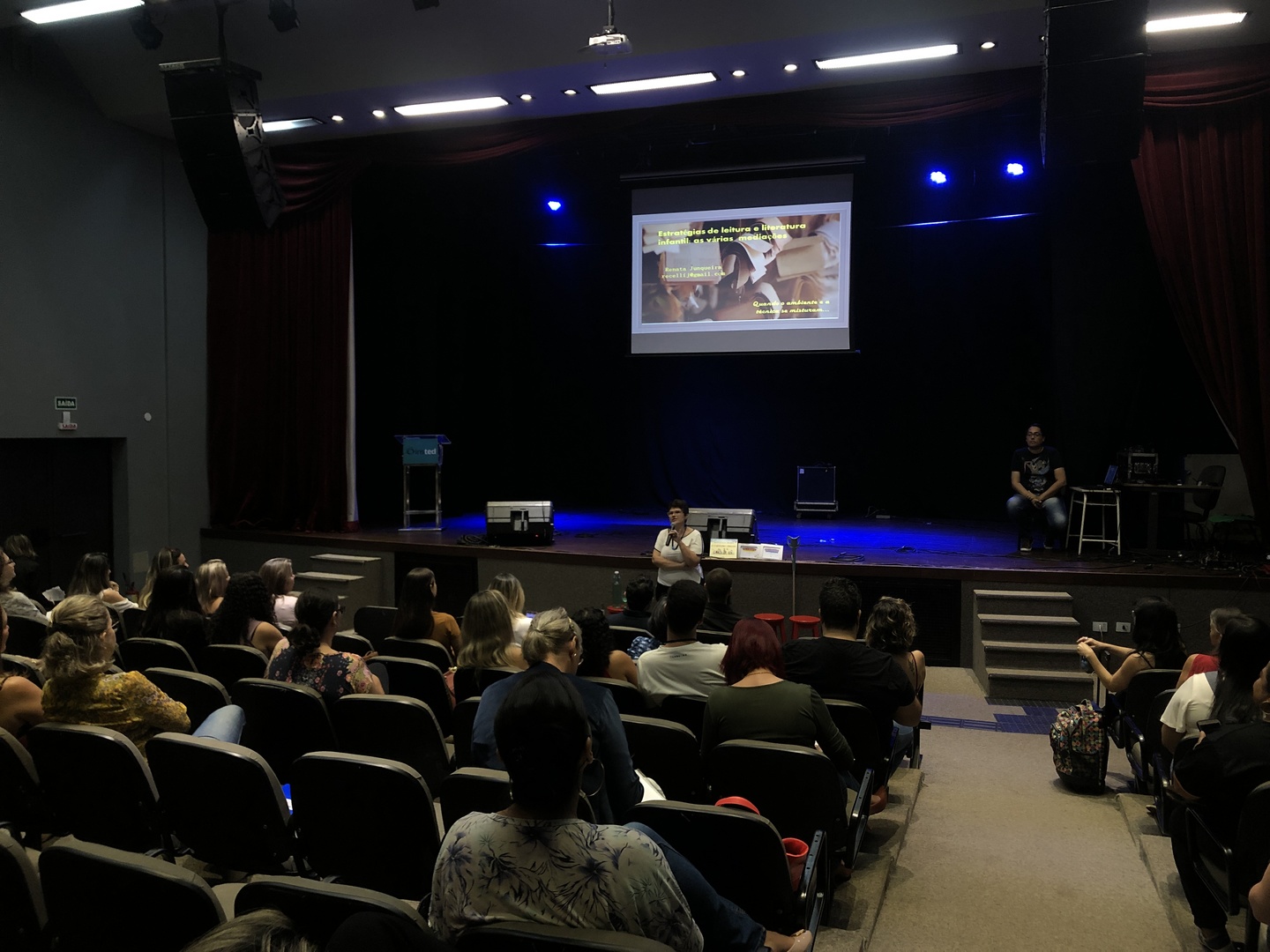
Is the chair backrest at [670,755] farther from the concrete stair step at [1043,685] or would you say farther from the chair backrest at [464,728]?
the concrete stair step at [1043,685]

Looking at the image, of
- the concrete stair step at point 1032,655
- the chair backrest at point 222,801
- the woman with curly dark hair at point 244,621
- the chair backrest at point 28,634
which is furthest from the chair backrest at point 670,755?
the concrete stair step at point 1032,655

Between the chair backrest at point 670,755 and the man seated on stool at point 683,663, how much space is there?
1.76 feet

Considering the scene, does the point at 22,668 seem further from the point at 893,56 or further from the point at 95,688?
the point at 893,56

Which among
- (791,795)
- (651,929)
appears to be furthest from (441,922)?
(791,795)

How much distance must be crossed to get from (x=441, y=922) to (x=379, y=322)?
9.88m

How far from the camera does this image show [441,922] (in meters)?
1.65

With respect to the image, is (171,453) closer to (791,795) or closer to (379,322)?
(379,322)

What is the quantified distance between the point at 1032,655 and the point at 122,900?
6.13 meters

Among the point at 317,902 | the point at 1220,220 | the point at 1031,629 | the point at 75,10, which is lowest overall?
the point at 1031,629

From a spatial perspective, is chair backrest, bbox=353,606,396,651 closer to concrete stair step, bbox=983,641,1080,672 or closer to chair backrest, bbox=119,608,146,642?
chair backrest, bbox=119,608,146,642

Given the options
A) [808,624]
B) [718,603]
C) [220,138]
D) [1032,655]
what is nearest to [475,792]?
[718,603]

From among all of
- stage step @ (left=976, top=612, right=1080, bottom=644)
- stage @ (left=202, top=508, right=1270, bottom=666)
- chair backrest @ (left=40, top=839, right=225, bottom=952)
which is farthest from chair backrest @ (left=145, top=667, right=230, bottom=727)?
stage step @ (left=976, top=612, right=1080, bottom=644)

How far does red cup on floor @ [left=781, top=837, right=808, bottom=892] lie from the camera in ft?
7.96

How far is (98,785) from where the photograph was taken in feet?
9.12
